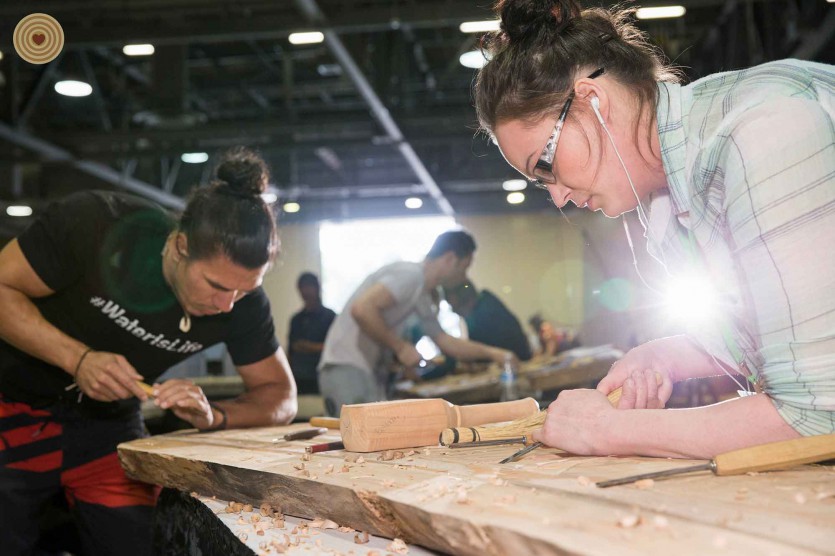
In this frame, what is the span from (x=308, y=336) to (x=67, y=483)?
4657 millimetres

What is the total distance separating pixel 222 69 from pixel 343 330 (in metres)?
7.33

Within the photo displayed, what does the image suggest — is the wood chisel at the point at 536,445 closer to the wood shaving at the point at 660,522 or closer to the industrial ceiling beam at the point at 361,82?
the wood shaving at the point at 660,522

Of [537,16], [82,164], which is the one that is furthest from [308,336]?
[537,16]

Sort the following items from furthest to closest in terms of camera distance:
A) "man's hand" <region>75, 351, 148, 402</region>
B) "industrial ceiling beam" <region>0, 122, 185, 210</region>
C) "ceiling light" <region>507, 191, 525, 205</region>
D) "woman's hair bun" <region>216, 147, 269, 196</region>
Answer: "ceiling light" <region>507, 191, 525, 205</region> → "industrial ceiling beam" <region>0, 122, 185, 210</region> → "woman's hair bun" <region>216, 147, 269, 196</region> → "man's hand" <region>75, 351, 148, 402</region>

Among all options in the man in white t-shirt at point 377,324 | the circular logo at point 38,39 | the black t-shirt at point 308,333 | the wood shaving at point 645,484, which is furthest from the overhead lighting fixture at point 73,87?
the wood shaving at point 645,484

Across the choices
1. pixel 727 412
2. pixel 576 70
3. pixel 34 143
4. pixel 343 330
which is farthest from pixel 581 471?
pixel 34 143

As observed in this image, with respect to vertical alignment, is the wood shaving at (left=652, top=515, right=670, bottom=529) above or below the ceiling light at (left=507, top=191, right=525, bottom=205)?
below

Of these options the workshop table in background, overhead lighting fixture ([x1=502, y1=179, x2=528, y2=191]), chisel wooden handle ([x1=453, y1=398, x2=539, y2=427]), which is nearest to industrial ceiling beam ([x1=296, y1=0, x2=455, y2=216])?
overhead lighting fixture ([x1=502, y1=179, x2=528, y2=191])

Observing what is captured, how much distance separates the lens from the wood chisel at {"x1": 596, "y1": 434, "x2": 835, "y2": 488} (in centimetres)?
120

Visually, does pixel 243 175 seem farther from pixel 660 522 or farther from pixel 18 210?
pixel 18 210

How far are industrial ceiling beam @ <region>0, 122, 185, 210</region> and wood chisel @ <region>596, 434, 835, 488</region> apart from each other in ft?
21.6

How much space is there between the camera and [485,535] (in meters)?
0.99

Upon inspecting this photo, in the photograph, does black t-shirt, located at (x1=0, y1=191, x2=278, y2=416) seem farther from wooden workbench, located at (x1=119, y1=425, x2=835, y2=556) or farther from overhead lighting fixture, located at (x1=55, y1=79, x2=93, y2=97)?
overhead lighting fixture, located at (x1=55, y1=79, x2=93, y2=97)

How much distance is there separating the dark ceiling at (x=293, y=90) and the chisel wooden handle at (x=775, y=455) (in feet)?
9.45
